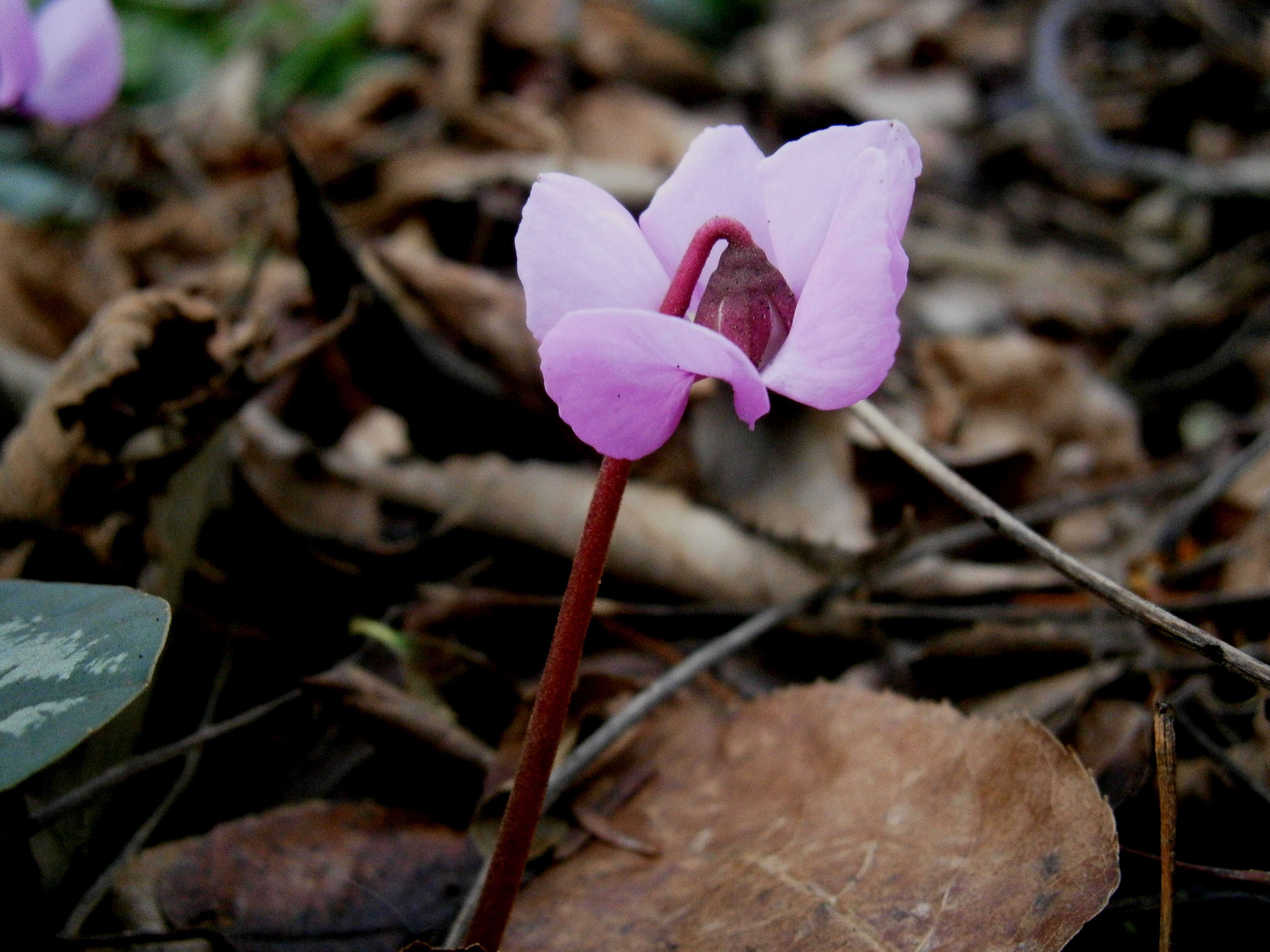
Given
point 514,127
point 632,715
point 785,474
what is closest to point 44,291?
point 514,127

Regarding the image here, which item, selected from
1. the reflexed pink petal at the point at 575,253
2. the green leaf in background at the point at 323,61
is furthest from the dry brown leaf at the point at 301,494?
the green leaf in background at the point at 323,61

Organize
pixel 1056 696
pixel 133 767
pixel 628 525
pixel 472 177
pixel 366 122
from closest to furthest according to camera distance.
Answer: pixel 133 767
pixel 1056 696
pixel 628 525
pixel 472 177
pixel 366 122

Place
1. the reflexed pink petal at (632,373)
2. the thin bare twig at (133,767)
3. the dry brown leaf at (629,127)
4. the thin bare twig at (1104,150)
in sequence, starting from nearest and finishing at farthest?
the reflexed pink petal at (632,373) < the thin bare twig at (133,767) < the thin bare twig at (1104,150) < the dry brown leaf at (629,127)

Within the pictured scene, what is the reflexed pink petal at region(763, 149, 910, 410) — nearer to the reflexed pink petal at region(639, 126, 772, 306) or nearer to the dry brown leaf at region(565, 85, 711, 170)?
the reflexed pink petal at region(639, 126, 772, 306)

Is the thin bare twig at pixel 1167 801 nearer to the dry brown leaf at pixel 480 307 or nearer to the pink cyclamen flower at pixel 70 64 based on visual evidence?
the dry brown leaf at pixel 480 307

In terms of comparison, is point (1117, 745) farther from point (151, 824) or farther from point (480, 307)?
point (480, 307)

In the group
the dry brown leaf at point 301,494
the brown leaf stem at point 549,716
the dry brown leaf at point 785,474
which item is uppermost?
the brown leaf stem at point 549,716

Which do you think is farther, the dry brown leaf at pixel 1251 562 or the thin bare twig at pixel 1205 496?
the thin bare twig at pixel 1205 496

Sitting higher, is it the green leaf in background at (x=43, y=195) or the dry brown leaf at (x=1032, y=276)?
the green leaf in background at (x=43, y=195)
